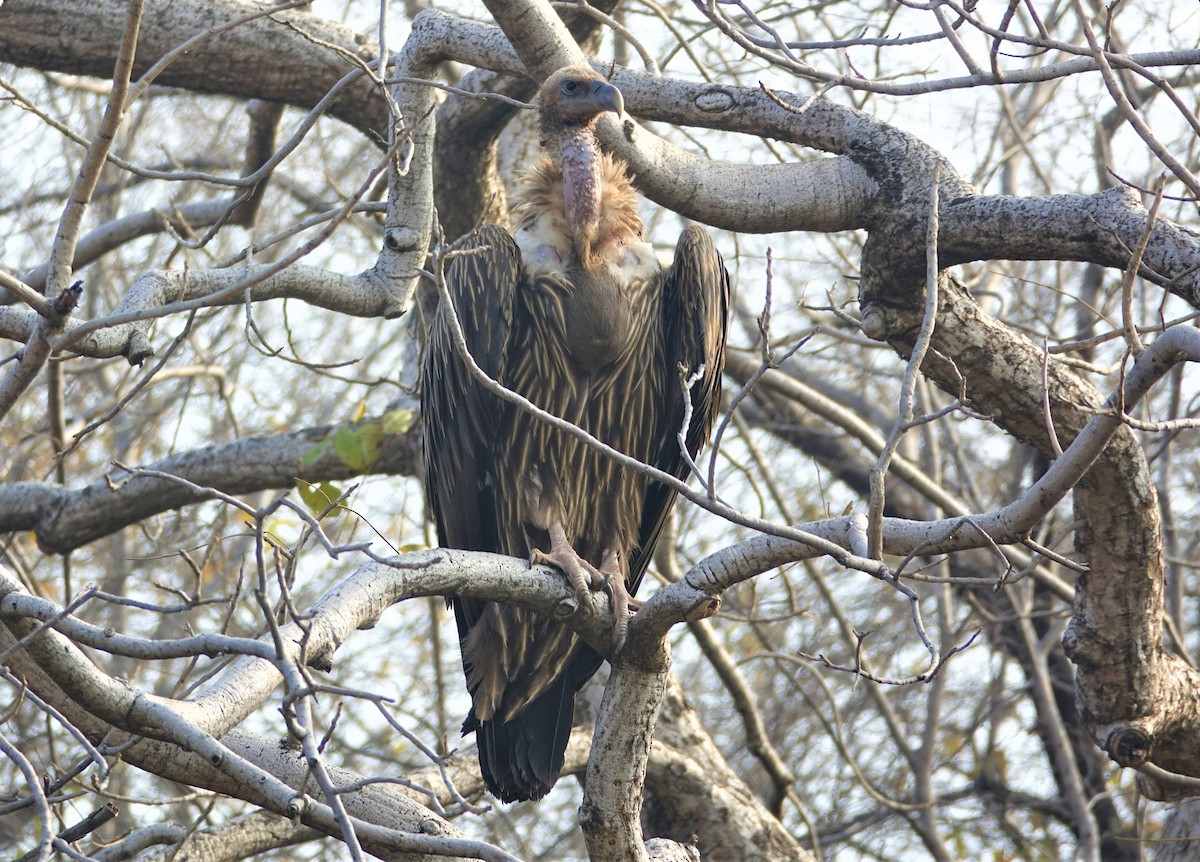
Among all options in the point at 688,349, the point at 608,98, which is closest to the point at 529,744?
the point at 688,349

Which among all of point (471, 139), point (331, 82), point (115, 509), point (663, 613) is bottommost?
point (663, 613)

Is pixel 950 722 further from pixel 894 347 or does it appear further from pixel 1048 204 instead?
pixel 1048 204

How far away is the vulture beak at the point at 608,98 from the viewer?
14.1 ft

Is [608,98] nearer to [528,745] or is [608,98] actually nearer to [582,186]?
[582,186]

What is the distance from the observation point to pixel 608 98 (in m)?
4.36

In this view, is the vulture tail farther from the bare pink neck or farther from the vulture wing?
the bare pink neck

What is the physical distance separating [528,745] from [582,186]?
2.02m

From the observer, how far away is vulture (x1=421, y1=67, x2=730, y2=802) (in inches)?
186

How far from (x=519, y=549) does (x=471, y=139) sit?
1.75 metres

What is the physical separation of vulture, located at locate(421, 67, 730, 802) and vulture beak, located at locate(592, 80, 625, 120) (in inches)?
5.5

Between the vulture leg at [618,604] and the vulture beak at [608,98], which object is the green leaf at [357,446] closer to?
the vulture leg at [618,604]

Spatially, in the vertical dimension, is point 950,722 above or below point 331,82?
below

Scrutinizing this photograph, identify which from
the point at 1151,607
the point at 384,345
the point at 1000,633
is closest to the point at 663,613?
the point at 1151,607

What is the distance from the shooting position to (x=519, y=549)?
501 centimetres
